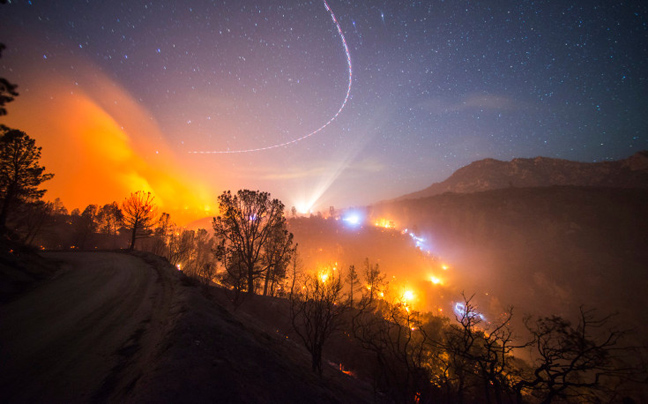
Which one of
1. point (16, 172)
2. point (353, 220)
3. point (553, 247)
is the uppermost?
point (353, 220)

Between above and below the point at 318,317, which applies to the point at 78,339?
above

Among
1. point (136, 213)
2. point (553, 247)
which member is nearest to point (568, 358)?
point (136, 213)

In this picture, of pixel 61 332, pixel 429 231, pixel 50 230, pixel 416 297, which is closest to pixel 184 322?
pixel 61 332

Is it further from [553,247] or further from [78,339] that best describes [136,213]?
[553,247]

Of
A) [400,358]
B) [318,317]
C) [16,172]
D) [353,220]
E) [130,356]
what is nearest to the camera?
[130,356]

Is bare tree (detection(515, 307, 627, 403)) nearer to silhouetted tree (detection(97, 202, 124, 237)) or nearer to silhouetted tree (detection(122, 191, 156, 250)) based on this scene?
silhouetted tree (detection(122, 191, 156, 250))

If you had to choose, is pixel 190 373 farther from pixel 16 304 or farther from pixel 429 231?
pixel 429 231

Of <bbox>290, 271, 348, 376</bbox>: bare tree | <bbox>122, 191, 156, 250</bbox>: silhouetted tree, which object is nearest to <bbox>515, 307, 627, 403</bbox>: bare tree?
<bbox>290, 271, 348, 376</bbox>: bare tree
